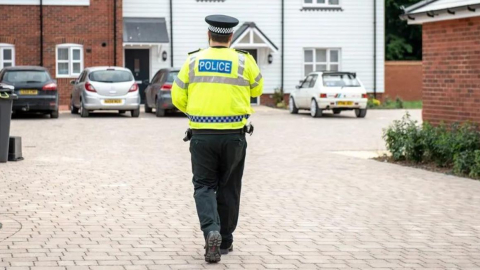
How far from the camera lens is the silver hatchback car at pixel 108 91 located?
29.4m

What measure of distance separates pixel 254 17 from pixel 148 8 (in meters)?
4.11

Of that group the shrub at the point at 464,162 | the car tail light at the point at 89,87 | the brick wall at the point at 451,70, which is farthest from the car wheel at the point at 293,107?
the shrub at the point at 464,162

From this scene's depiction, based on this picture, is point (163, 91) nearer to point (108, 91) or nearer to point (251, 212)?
point (108, 91)

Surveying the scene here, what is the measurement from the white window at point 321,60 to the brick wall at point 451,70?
23042mm

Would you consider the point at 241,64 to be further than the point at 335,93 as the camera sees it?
No

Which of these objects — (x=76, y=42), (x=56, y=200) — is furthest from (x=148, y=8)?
(x=56, y=200)

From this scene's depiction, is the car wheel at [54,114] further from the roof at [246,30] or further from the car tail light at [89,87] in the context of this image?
the roof at [246,30]

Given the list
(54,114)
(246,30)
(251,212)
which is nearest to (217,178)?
(251,212)

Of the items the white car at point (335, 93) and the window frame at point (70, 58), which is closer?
the white car at point (335, 93)

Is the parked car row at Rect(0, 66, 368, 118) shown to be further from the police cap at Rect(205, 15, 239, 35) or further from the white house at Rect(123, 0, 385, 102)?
the police cap at Rect(205, 15, 239, 35)

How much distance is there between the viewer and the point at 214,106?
7746mm

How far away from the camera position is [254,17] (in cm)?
3928

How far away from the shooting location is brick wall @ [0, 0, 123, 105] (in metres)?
36.0

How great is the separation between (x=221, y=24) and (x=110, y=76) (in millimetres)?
22288
